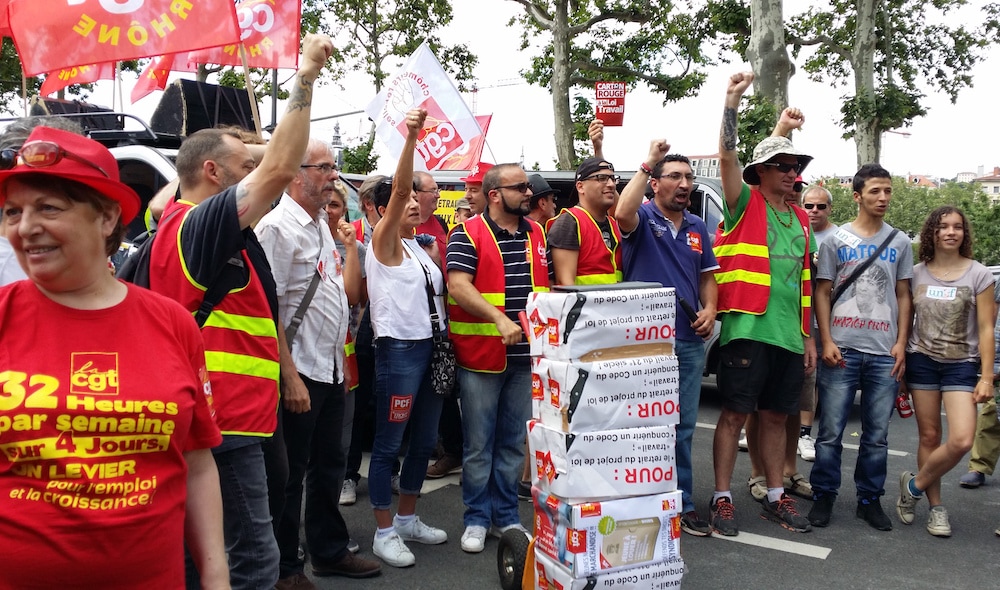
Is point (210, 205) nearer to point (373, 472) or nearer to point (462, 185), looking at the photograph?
point (373, 472)

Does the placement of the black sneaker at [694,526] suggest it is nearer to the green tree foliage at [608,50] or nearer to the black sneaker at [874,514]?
the black sneaker at [874,514]

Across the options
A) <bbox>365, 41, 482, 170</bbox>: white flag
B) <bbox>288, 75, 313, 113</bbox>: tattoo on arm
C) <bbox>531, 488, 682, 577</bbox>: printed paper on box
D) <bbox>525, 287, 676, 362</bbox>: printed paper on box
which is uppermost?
<bbox>365, 41, 482, 170</bbox>: white flag

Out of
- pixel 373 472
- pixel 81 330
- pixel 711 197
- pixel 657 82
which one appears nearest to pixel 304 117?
pixel 81 330

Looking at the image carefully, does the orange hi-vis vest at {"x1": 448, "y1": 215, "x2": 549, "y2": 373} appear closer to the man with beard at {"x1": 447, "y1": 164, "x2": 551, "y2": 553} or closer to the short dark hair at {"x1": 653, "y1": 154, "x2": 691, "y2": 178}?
the man with beard at {"x1": 447, "y1": 164, "x2": 551, "y2": 553}

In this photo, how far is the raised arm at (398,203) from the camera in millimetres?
3883

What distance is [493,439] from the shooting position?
4.50 metres

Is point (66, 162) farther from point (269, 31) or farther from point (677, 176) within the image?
point (269, 31)

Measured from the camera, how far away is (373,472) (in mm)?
4359

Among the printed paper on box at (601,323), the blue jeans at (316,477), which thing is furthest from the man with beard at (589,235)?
the blue jeans at (316,477)

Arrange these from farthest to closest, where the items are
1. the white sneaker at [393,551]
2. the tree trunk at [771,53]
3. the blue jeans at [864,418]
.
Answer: the tree trunk at [771,53] < the blue jeans at [864,418] < the white sneaker at [393,551]

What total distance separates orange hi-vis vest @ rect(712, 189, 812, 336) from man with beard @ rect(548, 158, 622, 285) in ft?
2.15

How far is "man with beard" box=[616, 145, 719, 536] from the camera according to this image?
4.62 meters

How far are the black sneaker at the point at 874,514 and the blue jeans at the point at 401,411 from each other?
2629 mm

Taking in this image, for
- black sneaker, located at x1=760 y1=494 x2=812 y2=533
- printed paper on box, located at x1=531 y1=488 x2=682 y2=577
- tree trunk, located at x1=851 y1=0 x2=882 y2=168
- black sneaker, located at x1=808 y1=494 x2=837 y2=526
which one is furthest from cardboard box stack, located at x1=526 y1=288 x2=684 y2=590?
tree trunk, located at x1=851 y1=0 x2=882 y2=168
